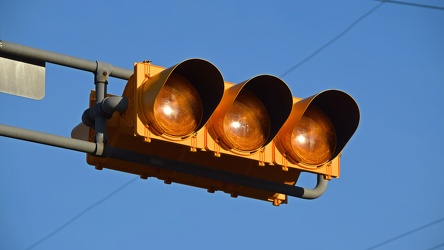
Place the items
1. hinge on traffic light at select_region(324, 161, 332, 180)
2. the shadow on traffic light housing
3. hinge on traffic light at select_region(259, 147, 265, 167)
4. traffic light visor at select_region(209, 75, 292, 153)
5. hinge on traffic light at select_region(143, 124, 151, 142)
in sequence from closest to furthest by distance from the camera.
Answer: hinge on traffic light at select_region(143, 124, 151, 142), traffic light visor at select_region(209, 75, 292, 153), hinge on traffic light at select_region(259, 147, 265, 167), the shadow on traffic light housing, hinge on traffic light at select_region(324, 161, 332, 180)

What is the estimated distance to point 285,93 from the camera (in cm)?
841

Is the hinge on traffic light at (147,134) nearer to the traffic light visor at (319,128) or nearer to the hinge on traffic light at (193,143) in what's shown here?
the hinge on traffic light at (193,143)

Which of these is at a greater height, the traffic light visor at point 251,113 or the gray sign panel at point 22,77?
the gray sign panel at point 22,77

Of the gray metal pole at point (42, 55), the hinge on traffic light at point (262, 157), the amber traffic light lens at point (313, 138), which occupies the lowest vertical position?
the hinge on traffic light at point (262, 157)

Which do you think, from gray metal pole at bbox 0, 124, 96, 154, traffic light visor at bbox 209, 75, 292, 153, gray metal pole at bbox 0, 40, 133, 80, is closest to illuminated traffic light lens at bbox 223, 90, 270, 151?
traffic light visor at bbox 209, 75, 292, 153

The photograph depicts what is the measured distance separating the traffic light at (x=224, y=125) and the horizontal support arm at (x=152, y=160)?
4 centimetres

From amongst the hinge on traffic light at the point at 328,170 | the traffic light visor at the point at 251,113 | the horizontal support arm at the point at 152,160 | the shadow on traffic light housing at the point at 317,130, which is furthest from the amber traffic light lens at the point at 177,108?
the hinge on traffic light at the point at 328,170

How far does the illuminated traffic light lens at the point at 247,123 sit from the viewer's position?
8.34 m

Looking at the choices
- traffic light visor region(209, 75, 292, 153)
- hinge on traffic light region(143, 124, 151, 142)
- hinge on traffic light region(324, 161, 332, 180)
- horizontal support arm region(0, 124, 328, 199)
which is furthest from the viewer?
hinge on traffic light region(324, 161, 332, 180)

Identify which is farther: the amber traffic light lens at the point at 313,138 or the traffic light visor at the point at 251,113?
the amber traffic light lens at the point at 313,138

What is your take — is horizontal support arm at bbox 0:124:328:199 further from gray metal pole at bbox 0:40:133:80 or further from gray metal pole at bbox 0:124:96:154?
gray metal pole at bbox 0:40:133:80

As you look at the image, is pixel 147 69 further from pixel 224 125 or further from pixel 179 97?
pixel 224 125

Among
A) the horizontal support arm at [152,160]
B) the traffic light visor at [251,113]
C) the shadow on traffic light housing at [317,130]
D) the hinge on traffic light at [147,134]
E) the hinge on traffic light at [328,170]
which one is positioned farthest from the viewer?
the hinge on traffic light at [328,170]

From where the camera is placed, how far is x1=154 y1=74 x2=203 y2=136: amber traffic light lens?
8.11m
